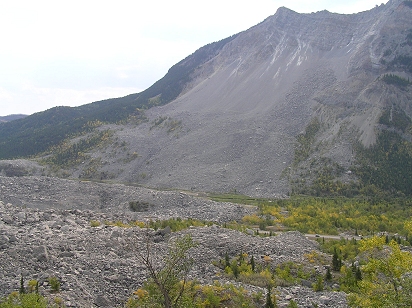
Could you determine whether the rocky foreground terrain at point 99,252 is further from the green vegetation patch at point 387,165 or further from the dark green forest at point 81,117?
the dark green forest at point 81,117

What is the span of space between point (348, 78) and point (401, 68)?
962cm

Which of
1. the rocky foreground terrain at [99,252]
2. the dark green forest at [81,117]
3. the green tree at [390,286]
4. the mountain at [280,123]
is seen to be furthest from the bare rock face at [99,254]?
the dark green forest at [81,117]

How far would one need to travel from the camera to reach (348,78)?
244 feet

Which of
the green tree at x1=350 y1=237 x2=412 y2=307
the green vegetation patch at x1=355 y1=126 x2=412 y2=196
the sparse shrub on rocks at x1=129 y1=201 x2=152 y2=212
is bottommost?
the green vegetation patch at x1=355 y1=126 x2=412 y2=196

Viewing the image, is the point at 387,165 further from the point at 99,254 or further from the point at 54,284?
the point at 54,284

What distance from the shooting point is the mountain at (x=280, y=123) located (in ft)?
181

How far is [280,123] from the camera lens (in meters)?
70.9

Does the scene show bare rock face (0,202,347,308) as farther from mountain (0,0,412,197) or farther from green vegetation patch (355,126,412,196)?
mountain (0,0,412,197)

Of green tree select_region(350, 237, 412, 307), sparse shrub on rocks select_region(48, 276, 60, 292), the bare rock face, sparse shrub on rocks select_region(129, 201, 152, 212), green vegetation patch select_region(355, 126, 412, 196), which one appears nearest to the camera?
green tree select_region(350, 237, 412, 307)

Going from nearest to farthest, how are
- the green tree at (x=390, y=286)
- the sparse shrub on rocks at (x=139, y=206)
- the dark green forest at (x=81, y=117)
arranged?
the green tree at (x=390, y=286) < the sparse shrub on rocks at (x=139, y=206) < the dark green forest at (x=81, y=117)

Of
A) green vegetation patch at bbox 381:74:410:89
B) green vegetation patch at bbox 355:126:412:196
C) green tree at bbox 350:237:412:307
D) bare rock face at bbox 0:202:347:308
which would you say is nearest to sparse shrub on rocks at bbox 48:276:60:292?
bare rock face at bbox 0:202:347:308

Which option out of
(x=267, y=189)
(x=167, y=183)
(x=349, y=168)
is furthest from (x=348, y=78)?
(x=167, y=183)

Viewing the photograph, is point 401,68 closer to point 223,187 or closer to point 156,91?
point 223,187

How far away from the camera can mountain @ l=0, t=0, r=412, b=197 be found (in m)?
55.3
